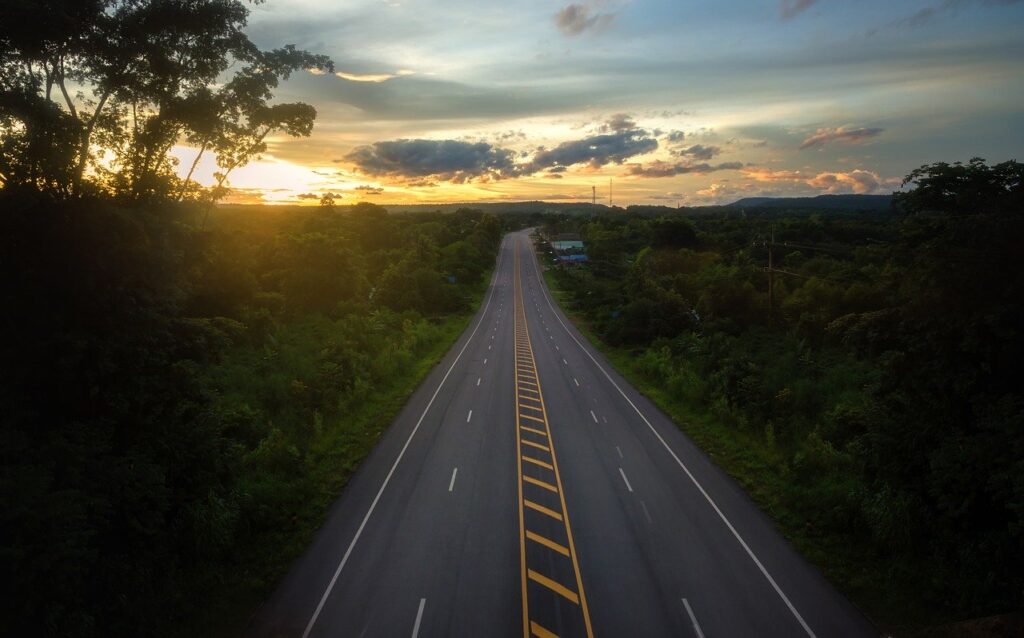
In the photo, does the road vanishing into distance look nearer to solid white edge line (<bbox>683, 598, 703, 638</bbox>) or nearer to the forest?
solid white edge line (<bbox>683, 598, 703, 638</bbox>)

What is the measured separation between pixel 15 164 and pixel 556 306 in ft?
214

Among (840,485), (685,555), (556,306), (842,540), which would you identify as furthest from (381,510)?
(556,306)

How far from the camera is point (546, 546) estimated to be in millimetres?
16547

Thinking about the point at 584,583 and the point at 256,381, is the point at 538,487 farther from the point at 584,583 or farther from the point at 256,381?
the point at 256,381

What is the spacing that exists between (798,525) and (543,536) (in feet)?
27.2

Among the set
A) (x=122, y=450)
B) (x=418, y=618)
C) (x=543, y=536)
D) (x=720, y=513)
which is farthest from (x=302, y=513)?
(x=720, y=513)

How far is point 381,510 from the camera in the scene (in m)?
18.8

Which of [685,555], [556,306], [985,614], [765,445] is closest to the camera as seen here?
[985,614]

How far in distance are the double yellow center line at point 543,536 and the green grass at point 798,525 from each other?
689 centimetres

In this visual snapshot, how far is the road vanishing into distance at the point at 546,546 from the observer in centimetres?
1332

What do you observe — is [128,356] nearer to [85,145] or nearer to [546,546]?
[85,145]

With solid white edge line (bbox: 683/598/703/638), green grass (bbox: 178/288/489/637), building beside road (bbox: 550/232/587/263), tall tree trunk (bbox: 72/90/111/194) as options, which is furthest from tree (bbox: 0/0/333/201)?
building beside road (bbox: 550/232/587/263)

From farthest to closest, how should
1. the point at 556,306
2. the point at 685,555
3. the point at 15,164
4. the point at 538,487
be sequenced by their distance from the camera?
the point at 556,306 → the point at 538,487 → the point at 685,555 → the point at 15,164

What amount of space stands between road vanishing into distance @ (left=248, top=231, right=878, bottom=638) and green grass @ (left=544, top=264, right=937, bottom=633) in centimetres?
52
